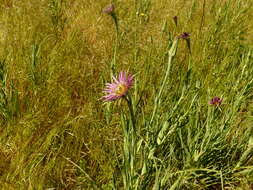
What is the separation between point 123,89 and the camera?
3.01ft

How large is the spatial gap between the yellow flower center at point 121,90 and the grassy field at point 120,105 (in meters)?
0.04

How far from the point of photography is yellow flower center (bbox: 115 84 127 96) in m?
0.90

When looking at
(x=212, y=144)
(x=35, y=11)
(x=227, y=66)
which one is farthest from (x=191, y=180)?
(x=35, y=11)

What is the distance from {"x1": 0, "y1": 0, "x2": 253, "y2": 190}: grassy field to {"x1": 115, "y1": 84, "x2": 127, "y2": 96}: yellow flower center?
43 mm

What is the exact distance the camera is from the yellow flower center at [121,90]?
90 centimetres

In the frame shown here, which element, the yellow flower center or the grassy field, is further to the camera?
the grassy field

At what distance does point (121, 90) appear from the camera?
3.04 feet

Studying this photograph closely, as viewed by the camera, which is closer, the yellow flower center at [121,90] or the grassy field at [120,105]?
the yellow flower center at [121,90]

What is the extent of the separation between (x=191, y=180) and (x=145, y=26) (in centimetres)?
146

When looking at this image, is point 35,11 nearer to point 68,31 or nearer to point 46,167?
point 68,31

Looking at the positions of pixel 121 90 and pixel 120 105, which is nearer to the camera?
pixel 121 90

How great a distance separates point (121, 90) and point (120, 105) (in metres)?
0.57

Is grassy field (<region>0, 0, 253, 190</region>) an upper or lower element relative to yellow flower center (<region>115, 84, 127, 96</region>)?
lower

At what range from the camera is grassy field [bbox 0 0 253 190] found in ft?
3.68
